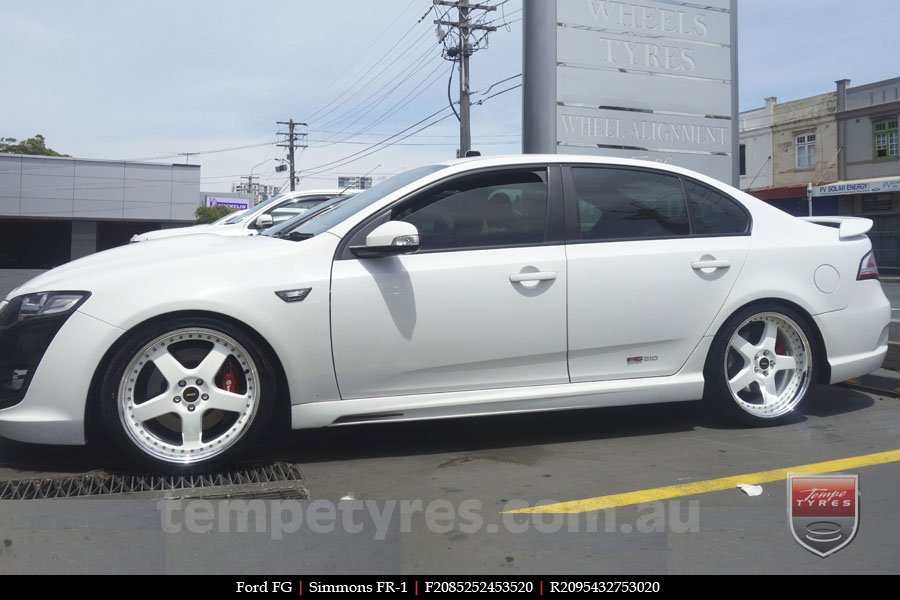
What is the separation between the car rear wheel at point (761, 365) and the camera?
4.51 m

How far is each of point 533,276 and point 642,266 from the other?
25.6 inches

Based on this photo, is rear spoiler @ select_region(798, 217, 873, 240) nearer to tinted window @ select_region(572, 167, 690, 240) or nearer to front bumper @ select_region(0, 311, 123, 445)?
tinted window @ select_region(572, 167, 690, 240)

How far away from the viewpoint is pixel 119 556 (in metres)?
2.79

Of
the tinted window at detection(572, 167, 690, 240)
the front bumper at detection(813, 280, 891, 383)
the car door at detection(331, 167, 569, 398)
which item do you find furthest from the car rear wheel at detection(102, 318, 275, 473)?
Result: the front bumper at detection(813, 280, 891, 383)

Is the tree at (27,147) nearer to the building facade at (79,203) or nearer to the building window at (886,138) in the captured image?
the building facade at (79,203)

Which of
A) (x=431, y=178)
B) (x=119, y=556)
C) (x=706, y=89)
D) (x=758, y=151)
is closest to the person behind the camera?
(x=119, y=556)

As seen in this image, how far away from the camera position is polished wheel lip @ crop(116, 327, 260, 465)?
358cm

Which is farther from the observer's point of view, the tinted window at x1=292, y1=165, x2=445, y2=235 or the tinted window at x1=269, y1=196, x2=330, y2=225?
the tinted window at x1=269, y1=196, x2=330, y2=225

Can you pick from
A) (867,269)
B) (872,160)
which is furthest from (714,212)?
(872,160)

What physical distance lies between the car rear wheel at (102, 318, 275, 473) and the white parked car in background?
5.17 metres
